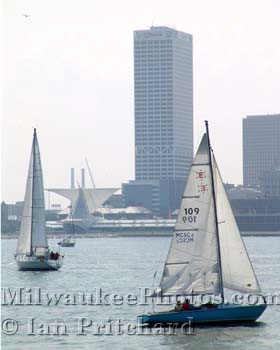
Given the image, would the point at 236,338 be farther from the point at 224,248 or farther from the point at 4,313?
the point at 4,313

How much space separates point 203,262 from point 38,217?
37.4 m

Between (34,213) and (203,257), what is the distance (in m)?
37.6

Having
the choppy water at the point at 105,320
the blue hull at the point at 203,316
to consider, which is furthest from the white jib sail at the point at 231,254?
the choppy water at the point at 105,320

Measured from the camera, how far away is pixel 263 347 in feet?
126

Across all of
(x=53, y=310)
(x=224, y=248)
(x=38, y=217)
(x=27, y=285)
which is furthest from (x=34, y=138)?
(x=224, y=248)

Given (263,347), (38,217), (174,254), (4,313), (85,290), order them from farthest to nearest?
(38,217) → (85,290) → (4,313) → (174,254) → (263,347)

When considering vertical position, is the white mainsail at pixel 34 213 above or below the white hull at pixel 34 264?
above

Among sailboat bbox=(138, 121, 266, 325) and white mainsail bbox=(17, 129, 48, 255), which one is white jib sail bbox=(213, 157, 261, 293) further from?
white mainsail bbox=(17, 129, 48, 255)

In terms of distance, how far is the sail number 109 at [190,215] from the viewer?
41875 mm

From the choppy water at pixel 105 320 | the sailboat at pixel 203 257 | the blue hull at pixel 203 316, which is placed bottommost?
the choppy water at pixel 105 320

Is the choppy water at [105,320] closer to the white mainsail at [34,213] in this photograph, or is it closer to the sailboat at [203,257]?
the sailboat at [203,257]

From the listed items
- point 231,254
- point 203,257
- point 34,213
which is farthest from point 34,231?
point 203,257

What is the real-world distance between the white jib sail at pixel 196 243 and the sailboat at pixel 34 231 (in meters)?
35.2

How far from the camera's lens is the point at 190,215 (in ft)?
137
